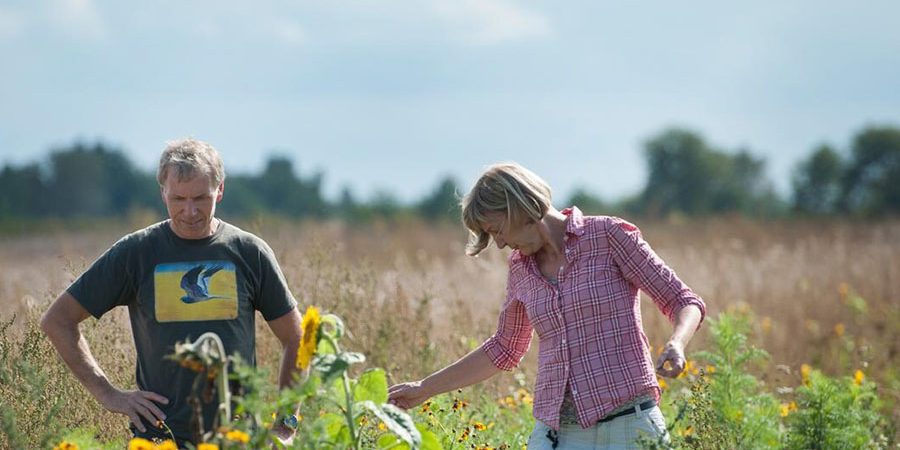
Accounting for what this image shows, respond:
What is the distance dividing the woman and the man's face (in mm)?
796

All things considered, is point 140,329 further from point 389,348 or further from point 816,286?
point 816,286

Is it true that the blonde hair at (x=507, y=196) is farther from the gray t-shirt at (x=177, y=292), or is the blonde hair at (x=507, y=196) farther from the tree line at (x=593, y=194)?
the tree line at (x=593, y=194)

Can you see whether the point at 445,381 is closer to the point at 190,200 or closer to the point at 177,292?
the point at 177,292

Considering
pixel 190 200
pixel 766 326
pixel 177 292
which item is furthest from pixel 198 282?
pixel 766 326

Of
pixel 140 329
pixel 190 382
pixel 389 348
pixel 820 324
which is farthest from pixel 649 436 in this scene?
pixel 820 324

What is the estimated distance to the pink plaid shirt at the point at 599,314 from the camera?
10.8ft

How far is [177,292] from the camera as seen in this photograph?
335 cm

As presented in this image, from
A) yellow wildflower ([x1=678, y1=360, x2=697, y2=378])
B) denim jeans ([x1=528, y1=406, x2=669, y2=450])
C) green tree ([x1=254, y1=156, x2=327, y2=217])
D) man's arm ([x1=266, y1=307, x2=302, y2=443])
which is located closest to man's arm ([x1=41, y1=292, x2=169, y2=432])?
man's arm ([x1=266, y1=307, x2=302, y2=443])

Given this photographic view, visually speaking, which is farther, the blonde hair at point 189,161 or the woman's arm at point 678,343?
the blonde hair at point 189,161

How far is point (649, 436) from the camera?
3.18 meters

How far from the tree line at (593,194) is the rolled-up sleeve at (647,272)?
15.7 metres

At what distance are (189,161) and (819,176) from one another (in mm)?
61581

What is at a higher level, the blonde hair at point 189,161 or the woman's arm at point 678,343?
the blonde hair at point 189,161

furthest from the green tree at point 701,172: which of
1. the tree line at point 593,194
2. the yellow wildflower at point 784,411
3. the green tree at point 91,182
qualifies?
the yellow wildflower at point 784,411
